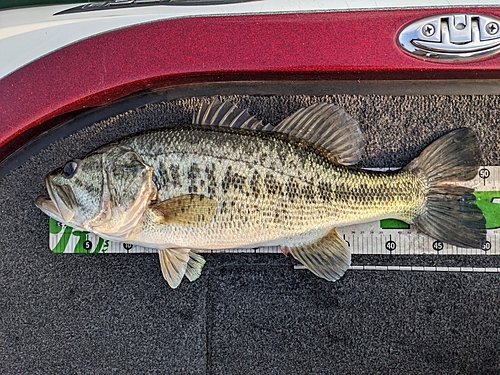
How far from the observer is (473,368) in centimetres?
167

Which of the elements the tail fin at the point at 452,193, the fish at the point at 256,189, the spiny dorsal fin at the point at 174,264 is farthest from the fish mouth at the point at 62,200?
the tail fin at the point at 452,193

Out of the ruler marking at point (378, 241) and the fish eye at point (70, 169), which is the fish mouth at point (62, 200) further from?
the ruler marking at point (378, 241)

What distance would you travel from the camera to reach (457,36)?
144 cm

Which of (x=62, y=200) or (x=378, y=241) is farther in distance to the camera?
(x=378, y=241)

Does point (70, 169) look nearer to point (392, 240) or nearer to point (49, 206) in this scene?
point (49, 206)

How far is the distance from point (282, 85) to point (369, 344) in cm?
115

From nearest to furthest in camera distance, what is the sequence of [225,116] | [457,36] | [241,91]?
1. [457,36]
2. [225,116]
3. [241,91]

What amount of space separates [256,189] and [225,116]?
0.32 meters

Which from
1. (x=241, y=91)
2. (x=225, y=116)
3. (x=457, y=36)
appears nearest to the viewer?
(x=457, y=36)

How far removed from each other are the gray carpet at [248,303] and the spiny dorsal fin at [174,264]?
0.15 metres

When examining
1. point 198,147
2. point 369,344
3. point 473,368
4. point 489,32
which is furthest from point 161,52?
point 473,368

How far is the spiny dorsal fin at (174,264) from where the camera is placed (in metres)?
1.60

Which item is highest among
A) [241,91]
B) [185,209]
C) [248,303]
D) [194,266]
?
[241,91]

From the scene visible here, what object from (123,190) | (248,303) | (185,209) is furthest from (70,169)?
(248,303)
